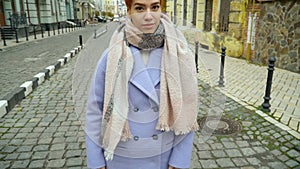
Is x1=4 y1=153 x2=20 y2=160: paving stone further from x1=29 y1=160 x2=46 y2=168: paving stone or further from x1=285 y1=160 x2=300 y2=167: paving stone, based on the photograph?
x1=285 y1=160 x2=300 y2=167: paving stone

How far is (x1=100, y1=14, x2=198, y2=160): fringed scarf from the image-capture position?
4.65 ft

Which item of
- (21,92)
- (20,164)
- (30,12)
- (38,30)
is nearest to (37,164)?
(20,164)

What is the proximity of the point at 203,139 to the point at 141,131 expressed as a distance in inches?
74.8

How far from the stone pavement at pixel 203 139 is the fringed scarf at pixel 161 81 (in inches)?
23.6

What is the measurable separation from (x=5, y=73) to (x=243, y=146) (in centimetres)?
770

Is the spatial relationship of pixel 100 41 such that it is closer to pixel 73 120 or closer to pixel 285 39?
pixel 73 120

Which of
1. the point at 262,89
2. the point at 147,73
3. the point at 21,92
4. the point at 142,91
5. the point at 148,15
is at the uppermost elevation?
the point at 148,15

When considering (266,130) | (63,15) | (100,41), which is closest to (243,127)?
(266,130)

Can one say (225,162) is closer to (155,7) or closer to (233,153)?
(233,153)

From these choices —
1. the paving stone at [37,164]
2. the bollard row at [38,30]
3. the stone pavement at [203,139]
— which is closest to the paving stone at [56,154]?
the stone pavement at [203,139]

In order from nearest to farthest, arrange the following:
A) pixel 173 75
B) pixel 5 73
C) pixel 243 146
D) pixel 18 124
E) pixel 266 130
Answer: pixel 173 75 → pixel 243 146 → pixel 266 130 → pixel 18 124 → pixel 5 73

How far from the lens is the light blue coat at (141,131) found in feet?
4.76

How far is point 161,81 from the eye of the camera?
4.73 ft

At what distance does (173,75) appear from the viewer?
1.44 meters
